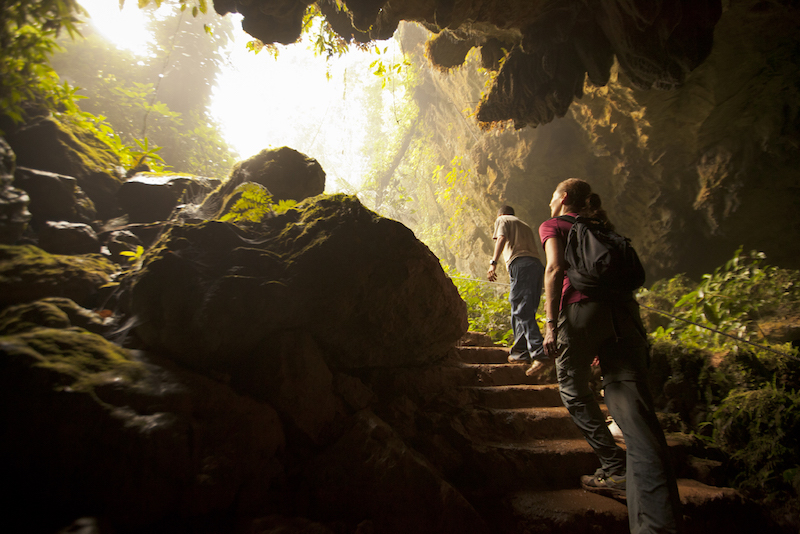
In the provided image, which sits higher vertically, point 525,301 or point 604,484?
point 525,301

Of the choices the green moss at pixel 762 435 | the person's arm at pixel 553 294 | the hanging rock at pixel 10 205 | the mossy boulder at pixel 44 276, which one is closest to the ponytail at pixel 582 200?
the person's arm at pixel 553 294

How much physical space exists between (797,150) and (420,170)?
11.8 meters

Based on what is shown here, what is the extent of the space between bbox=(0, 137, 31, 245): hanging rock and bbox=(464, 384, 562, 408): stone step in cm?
447

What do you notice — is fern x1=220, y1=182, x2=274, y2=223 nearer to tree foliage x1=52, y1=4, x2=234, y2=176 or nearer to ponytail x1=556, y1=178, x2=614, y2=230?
ponytail x1=556, y1=178, x2=614, y2=230

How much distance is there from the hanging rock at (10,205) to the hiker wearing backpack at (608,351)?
14.9 feet

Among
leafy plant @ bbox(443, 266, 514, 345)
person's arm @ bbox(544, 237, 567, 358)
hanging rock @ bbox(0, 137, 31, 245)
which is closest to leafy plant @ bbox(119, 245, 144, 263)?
hanging rock @ bbox(0, 137, 31, 245)

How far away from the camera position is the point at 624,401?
186cm

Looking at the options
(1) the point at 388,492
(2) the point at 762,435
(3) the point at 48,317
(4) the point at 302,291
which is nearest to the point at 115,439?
(3) the point at 48,317

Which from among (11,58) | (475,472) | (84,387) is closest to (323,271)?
(84,387)

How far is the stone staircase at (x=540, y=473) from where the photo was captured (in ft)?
6.77

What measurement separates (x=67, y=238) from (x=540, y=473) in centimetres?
504

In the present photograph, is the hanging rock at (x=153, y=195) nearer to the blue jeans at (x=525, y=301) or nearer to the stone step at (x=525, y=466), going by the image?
the blue jeans at (x=525, y=301)

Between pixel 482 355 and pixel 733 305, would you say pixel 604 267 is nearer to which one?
pixel 482 355

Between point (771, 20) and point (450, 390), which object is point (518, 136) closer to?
point (771, 20)
